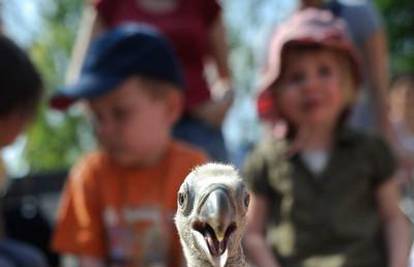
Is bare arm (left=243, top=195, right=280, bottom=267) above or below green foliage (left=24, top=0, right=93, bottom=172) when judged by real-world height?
below

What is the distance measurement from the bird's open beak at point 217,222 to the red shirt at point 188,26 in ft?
8.42

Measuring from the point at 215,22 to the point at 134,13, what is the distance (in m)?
0.40

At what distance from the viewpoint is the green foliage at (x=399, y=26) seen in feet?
89.6

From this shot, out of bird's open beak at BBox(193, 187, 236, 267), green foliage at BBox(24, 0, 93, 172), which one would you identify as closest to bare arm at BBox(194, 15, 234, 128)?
bird's open beak at BBox(193, 187, 236, 267)

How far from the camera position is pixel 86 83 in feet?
13.4

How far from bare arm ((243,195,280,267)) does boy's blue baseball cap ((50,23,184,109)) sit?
619 mm

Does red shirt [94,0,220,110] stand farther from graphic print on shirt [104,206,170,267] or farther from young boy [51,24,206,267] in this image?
graphic print on shirt [104,206,170,267]

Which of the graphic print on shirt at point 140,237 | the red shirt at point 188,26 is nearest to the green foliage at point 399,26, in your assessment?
the red shirt at point 188,26

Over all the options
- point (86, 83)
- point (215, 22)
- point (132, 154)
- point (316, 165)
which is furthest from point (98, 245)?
point (215, 22)

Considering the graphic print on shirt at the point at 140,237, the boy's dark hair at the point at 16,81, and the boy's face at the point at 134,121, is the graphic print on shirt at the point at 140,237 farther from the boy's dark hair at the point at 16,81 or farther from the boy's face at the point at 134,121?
the boy's dark hair at the point at 16,81

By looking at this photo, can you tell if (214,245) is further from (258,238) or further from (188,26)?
(188,26)

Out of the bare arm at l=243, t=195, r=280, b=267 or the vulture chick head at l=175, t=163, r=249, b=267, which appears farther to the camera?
the bare arm at l=243, t=195, r=280, b=267

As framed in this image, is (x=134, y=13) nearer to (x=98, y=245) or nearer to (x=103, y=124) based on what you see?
(x=103, y=124)

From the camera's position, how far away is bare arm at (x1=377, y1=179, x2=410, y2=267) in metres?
3.96
